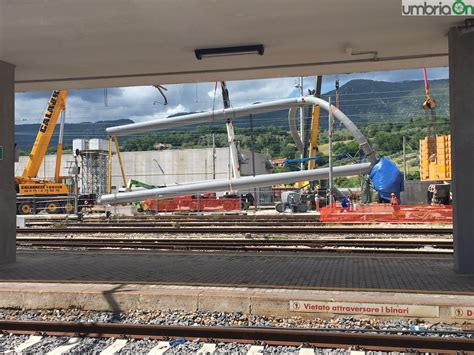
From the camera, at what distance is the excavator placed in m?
36.9

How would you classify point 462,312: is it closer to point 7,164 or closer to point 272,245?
point 272,245

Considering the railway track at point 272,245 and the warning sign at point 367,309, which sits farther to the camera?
the railway track at point 272,245

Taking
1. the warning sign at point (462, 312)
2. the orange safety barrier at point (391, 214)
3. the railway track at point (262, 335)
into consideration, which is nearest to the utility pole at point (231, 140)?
the orange safety barrier at point (391, 214)

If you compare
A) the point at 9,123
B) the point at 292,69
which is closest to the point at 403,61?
the point at 292,69

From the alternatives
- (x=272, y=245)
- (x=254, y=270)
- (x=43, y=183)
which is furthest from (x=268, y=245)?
(x=43, y=183)

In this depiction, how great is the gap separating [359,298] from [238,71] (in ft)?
21.3

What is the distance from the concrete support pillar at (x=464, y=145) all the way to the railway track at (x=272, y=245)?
3.26m

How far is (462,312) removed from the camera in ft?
21.2

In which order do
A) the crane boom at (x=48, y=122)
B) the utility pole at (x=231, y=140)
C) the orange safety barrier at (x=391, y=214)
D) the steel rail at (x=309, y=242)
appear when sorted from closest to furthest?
1. the steel rail at (x=309, y=242)
2. the orange safety barrier at (x=391, y=214)
3. the crane boom at (x=48, y=122)
4. the utility pole at (x=231, y=140)

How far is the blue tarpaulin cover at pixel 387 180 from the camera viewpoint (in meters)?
25.7

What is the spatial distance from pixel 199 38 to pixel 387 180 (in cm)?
1897

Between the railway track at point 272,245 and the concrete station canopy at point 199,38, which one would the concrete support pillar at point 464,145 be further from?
the railway track at point 272,245

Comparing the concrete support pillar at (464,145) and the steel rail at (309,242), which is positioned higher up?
the concrete support pillar at (464,145)

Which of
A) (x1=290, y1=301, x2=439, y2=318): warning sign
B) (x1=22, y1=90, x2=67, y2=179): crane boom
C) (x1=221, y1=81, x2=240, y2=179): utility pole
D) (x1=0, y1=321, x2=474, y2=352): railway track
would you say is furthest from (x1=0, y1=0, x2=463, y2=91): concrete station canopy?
(x1=221, y1=81, x2=240, y2=179): utility pole
